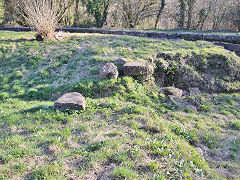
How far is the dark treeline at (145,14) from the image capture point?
1506 centimetres

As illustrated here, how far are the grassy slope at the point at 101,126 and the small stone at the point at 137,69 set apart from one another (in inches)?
14.9

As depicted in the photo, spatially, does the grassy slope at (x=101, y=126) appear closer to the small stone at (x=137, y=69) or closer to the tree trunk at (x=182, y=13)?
the small stone at (x=137, y=69)

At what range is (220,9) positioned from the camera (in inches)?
588

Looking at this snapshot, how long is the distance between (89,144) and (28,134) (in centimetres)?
139

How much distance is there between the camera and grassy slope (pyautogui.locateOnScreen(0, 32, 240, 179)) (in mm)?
3449

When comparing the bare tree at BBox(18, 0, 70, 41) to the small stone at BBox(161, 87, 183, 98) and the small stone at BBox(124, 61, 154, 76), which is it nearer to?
the small stone at BBox(124, 61, 154, 76)

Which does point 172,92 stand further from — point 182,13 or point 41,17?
point 182,13

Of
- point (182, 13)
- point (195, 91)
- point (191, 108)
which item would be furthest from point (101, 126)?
point (182, 13)

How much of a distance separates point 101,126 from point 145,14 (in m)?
14.6

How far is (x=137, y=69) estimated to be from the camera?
689cm

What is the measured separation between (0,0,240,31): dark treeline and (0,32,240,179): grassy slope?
804cm


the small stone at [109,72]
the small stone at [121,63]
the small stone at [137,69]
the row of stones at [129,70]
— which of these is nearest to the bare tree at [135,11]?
the small stone at [121,63]

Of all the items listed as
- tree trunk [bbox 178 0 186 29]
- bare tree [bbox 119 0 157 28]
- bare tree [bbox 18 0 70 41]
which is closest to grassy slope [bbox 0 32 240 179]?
bare tree [bbox 18 0 70 41]

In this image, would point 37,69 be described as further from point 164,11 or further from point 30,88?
point 164,11
